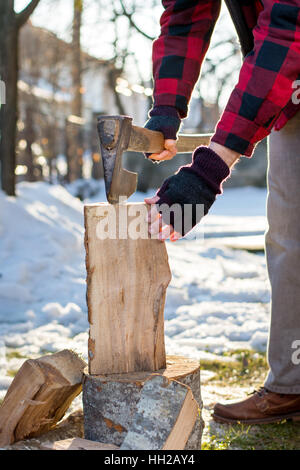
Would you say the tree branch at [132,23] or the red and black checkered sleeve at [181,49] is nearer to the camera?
the red and black checkered sleeve at [181,49]

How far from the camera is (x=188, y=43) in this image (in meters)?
1.88

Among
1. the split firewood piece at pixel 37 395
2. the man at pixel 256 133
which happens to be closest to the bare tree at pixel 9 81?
the man at pixel 256 133

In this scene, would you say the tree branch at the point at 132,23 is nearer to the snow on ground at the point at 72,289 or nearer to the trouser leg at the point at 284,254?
the snow on ground at the point at 72,289

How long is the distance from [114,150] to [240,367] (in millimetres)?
1656

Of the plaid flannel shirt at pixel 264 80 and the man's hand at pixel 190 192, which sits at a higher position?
the plaid flannel shirt at pixel 264 80

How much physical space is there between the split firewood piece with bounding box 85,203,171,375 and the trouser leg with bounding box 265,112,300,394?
538 mm

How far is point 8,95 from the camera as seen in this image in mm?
5438

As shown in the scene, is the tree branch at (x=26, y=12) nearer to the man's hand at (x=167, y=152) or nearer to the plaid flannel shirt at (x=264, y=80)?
the man's hand at (x=167, y=152)

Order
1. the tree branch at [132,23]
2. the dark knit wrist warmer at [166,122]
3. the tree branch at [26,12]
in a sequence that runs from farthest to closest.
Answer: the tree branch at [132,23], the tree branch at [26,12], the dark knit wrist warmer at [166,122]

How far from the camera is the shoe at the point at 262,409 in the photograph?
6.86 feet

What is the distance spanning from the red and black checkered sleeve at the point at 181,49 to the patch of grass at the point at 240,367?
1.38 meters

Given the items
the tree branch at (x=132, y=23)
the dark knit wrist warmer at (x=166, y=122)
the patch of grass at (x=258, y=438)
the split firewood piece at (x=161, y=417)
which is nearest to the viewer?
the split firewood piece at (x=161, y=417)
